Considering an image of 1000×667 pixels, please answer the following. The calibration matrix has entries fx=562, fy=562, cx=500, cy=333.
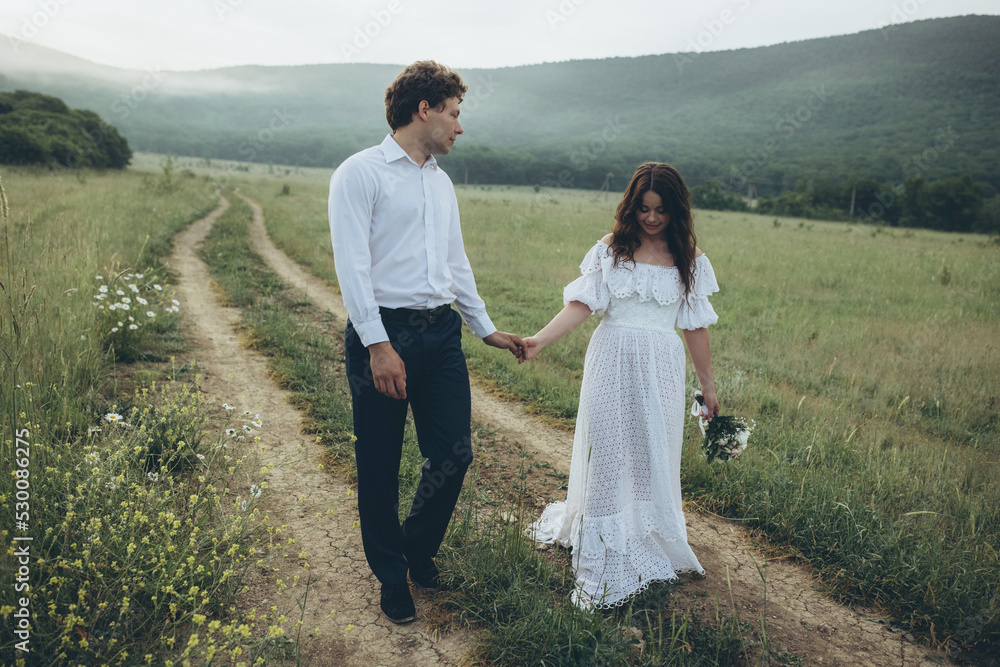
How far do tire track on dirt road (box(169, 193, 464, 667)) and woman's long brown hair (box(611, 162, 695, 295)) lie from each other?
196cm

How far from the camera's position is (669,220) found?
304 cm

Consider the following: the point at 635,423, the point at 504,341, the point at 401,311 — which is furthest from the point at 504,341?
the point at 635,423

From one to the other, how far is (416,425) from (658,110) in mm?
163449

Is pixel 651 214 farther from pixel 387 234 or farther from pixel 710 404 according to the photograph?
pixel 387 234

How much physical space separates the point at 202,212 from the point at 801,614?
66.0 feet

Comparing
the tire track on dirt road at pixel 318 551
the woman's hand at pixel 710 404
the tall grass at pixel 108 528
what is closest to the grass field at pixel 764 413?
the tall grass at pixel 108 528

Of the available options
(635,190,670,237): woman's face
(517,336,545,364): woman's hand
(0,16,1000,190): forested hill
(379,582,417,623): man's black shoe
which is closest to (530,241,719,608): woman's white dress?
(635,190,670,237): woman's face

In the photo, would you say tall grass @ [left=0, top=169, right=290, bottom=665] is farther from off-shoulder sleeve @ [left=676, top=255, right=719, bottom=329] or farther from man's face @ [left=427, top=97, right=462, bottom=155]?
off-shoulder sleeve @ [left=676, top=255, right=719, bottom=329]

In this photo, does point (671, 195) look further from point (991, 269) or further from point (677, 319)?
point (991, 269)

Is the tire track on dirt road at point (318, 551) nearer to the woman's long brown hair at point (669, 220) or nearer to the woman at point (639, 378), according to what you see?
the woman at point (639, 378)

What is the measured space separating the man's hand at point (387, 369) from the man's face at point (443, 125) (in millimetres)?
958

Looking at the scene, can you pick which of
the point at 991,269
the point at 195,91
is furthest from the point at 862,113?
the point at 195,91

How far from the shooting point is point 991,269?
1499cm

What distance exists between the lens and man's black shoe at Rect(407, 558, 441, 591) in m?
2.84
